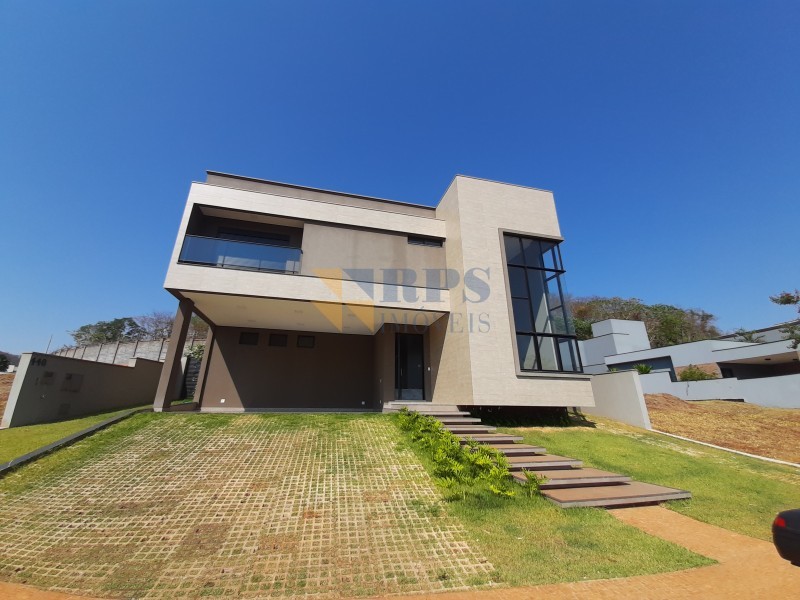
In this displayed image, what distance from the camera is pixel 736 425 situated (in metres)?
10.5

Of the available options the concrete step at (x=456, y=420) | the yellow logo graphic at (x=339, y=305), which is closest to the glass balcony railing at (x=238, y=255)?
the yellow logo graphic at (x=339, y=305)

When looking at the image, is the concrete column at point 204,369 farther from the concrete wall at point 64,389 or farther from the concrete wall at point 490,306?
the concrete wall at point 490,306

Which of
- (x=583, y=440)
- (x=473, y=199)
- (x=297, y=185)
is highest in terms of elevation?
(x=297, y=185)

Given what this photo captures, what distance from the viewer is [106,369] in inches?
414

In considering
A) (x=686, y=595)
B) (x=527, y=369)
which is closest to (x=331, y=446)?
(x=686, y=595)

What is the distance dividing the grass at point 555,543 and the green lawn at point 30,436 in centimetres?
753

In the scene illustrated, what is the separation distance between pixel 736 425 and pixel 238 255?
55.3 feet

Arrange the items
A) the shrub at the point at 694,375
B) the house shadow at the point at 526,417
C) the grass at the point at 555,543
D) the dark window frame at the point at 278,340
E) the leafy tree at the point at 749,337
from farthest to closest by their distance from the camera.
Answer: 1. the leafy tree at the point at 749,337
2. the shrub at the point at 694,375
3. the dark window frame at the point at 278,340
4. the house shadow at the point at 526,417
5. the grass at the point at 555,543

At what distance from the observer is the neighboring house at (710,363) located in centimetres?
1533

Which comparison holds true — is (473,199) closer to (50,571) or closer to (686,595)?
(686,595)

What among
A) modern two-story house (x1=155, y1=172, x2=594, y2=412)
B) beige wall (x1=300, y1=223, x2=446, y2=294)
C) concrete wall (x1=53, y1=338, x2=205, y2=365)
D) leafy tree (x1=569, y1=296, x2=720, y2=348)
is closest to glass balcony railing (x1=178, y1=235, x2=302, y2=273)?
modern two-story house (x1=155, y1=172, x2=594, y2=412)

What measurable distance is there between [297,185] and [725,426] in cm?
1646

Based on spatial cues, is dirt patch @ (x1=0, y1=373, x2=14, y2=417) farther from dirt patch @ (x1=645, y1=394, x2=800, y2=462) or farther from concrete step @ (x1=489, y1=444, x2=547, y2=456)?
dirt patch @ (x1=645, y1=394, x2=800, y2=462)

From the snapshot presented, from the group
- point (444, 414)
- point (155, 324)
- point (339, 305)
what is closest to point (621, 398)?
point (444, 414)
